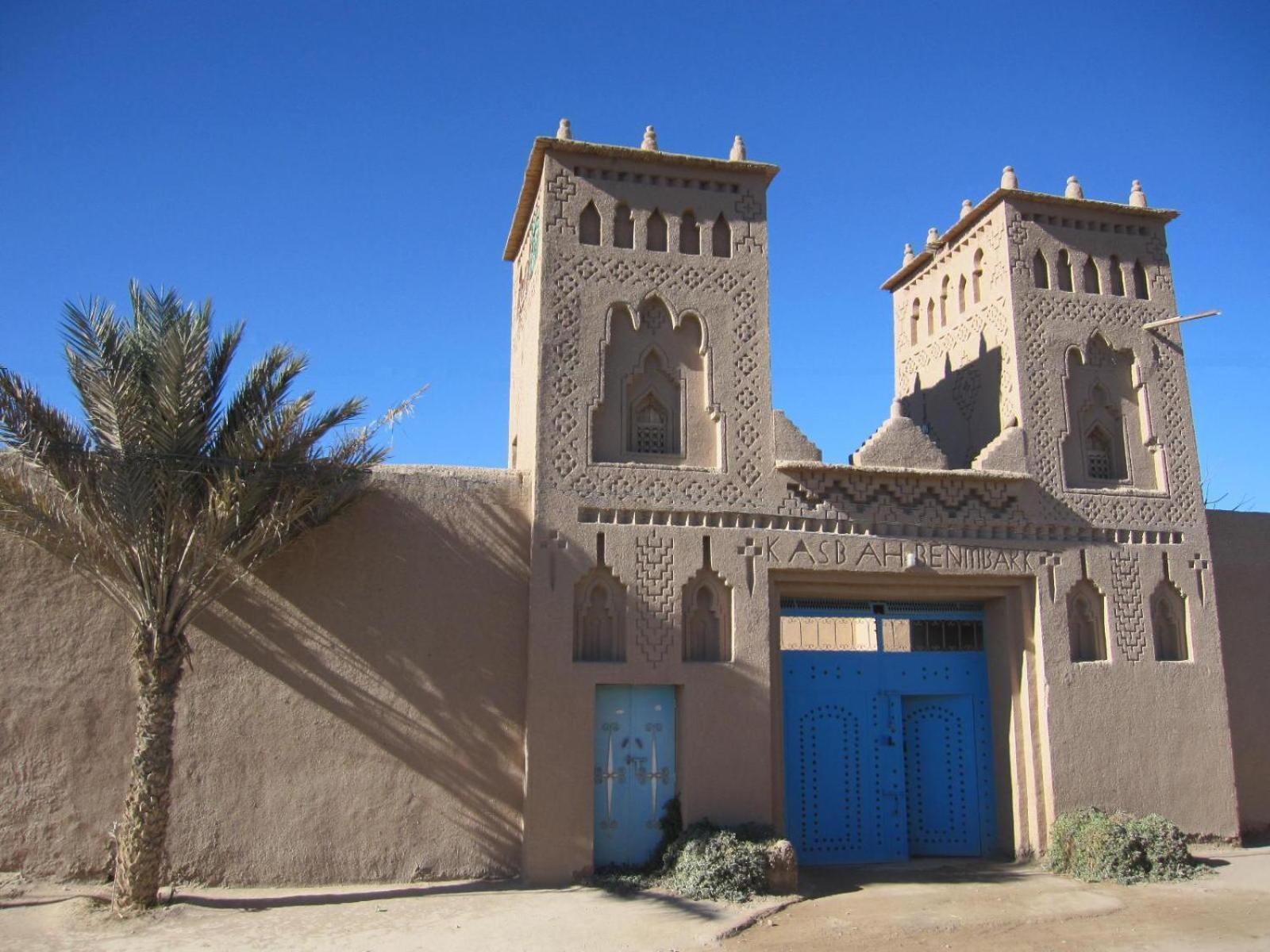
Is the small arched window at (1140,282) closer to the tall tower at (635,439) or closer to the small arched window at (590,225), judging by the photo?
the tall tower at (635,439)

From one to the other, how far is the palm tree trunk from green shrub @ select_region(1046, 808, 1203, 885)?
8.34 m

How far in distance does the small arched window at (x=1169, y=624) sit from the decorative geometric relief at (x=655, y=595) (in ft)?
18.4

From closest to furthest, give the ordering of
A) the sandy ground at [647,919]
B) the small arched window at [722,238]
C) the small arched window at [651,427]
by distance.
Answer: the sandy ground at [647,919] → the small arched window at [651,427] → the small arched window at [722,238]

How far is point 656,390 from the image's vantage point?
11492 mm

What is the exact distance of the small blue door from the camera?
10.3 meters

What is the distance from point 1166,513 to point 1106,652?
1849 mm

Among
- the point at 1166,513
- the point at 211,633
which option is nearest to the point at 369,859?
the point at 211,633

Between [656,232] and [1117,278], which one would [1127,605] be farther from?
[656,232]

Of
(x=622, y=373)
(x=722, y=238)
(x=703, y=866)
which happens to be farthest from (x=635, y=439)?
(x=703, y=866)

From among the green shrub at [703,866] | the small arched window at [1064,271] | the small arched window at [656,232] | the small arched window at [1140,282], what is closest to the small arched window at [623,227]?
the small arched window at [656,232]

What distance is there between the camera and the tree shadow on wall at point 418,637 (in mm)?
9984

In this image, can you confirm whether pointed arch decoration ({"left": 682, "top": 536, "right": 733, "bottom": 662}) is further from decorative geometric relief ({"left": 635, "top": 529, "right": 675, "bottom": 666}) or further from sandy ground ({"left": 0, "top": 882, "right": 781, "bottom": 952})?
sandy ground ({"left": 0, "top": 882, "right": 781, "bottom": 952})

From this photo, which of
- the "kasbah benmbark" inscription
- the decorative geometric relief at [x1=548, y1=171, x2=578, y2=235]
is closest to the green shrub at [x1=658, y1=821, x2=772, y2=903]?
the "kasbah benmbark" inscription

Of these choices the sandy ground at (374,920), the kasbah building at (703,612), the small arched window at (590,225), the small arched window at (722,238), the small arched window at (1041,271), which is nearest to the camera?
the sandy ground at (374,920)
